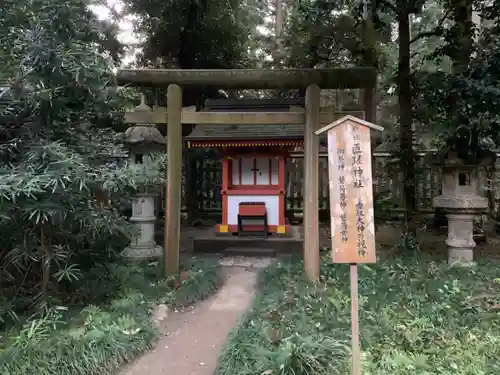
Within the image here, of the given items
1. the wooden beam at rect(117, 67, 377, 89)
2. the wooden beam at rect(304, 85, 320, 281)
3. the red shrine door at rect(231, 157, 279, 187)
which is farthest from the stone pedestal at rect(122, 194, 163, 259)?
the wooden beam at rect(304, 85, 320, 281)

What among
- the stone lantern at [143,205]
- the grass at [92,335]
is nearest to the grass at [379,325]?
the grass at [92,335]

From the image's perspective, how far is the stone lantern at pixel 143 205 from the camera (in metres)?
6.94

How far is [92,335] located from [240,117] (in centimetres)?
335

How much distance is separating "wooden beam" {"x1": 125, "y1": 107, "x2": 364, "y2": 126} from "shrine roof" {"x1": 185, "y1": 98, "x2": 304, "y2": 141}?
7.29ft

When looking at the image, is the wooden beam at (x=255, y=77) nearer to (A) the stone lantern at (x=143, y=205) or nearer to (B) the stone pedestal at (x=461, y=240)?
(A) the stone lantern at (x=143, y=205)

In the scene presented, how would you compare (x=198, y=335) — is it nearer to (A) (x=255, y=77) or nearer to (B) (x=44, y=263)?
(B) (x=44, y=263)

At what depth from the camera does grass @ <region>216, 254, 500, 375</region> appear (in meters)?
3.38

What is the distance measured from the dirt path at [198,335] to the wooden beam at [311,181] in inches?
38.5

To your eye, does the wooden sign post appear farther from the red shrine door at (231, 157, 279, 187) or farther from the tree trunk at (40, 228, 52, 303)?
the red shrine door at (231, 157, 279, 187)

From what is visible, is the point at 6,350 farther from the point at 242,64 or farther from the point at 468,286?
the point at 242,64

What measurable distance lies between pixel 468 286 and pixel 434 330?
162 centimetres

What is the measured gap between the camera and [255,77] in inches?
229

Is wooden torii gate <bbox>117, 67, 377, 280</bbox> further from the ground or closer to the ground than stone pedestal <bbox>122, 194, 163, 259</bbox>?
further from the ground

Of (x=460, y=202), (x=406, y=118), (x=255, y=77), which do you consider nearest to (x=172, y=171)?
(x=255, y=77)
